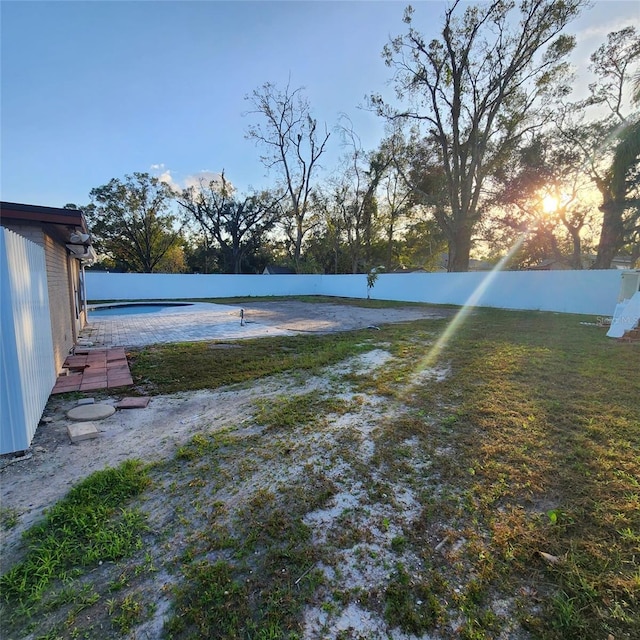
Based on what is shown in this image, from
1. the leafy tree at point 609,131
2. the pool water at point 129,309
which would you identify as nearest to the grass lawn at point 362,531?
the pool water at point 129,309

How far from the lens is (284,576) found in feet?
4.65

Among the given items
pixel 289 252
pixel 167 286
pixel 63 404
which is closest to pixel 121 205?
pixel 167 286

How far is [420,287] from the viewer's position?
54.6 ft

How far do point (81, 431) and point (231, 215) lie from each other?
94.3ft

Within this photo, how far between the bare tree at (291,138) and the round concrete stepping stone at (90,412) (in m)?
22.8

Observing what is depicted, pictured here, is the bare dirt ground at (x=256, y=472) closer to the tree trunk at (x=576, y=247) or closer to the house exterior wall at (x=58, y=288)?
the house exterior wall at (x=58, y=288)

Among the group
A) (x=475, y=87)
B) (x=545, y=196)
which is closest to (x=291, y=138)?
(x=475, y=87)

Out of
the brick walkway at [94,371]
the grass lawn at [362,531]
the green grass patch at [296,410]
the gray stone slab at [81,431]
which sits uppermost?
the brick walkway at [94,371]

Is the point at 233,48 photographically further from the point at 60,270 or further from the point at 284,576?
the point at 284,576

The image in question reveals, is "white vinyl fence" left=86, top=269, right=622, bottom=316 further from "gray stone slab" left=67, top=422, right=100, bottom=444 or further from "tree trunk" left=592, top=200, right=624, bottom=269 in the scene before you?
"gray stone slab" left=67, top=422, right=100, bottom=444

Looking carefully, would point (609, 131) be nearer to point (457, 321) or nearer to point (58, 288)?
point (457, 321)

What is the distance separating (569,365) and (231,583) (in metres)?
5.03

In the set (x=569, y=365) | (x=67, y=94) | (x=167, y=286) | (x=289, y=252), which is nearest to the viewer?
(x=569, y=365)

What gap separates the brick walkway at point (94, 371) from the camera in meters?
3.87
